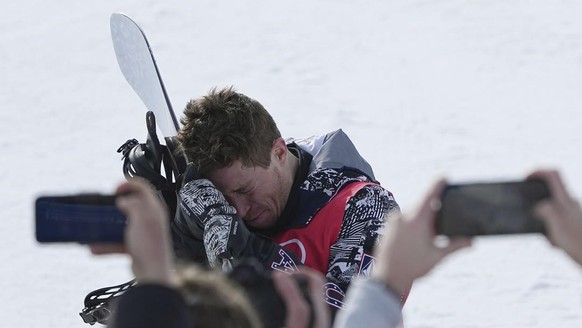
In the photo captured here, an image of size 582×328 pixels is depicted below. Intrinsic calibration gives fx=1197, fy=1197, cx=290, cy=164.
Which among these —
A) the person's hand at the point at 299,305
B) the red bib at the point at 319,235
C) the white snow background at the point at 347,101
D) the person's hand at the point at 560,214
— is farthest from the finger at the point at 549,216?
the white snow background at the point at 347,101

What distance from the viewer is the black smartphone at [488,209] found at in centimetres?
157

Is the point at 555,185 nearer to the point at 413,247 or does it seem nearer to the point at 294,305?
the point at 413,247

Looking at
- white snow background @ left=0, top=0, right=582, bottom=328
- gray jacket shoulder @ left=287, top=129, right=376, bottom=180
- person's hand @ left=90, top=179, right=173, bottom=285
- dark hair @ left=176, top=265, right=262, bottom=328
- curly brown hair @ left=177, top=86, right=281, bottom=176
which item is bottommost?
white snow background @ left=0, top=0, right=582, bottom=328

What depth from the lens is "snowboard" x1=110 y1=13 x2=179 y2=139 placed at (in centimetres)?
376

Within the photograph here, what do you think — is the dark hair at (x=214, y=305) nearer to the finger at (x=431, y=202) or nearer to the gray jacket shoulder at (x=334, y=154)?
the finger at (x=431, y=202)

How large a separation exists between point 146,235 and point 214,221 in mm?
1646

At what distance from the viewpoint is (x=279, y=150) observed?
339 centimetres

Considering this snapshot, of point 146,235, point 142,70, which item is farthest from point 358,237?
point 146,235

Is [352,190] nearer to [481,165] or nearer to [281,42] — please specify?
[481,165]

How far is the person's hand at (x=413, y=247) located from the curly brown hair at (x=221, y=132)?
1.71m

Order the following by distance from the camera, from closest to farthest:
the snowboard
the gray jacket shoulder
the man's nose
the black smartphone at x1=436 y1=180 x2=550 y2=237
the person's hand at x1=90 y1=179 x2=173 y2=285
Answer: the person's hand at x1=90 y1=179 x2=173 y2=285 → the black smartphone at x1=436 y1=180 x2=550 y2=237 → the man's nose → the gray jacket shoulder → the snowboard

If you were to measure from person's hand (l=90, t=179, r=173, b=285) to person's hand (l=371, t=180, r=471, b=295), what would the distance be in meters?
0.29

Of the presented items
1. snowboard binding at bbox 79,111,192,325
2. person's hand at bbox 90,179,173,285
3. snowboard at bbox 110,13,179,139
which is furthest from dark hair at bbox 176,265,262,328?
snowboard at bbox 110,13,179,139

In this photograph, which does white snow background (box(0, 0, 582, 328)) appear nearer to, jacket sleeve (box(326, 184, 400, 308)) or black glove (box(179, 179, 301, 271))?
jacket sleeve (box(326, 184, 400, 308))
